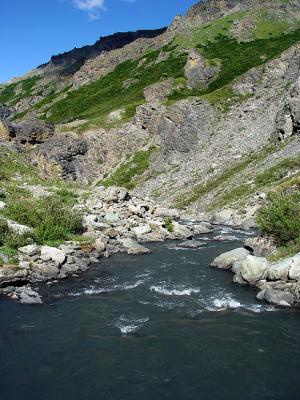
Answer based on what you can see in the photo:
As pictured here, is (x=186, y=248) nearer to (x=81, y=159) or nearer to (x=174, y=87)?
(x=81, y=159)

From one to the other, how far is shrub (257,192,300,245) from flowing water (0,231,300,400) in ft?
20.0

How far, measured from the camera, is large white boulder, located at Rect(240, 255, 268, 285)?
31.6 m

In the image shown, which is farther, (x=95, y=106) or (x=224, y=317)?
(x=95, y=106)

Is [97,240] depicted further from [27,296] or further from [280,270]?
[280,270]

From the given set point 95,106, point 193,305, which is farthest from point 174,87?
point 193,305

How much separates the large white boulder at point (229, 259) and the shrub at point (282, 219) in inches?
106

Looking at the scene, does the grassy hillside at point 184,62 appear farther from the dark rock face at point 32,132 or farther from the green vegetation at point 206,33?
the dark rock face at point 32,132

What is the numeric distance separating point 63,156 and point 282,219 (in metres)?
91.4

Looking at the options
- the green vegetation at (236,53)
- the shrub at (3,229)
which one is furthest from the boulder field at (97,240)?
the green vegetation at (236,53)

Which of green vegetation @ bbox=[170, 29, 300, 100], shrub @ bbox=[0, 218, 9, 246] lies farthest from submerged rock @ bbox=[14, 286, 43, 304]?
green vegetation @ bbox=[170, 29, 300, 100]

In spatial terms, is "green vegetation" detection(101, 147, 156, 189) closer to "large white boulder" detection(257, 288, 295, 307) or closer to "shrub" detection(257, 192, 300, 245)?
"shrub" detection(257, 192, 300, 245)

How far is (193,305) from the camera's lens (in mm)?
28109

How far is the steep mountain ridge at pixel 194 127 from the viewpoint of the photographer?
80.8m

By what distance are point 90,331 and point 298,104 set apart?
69.7m
